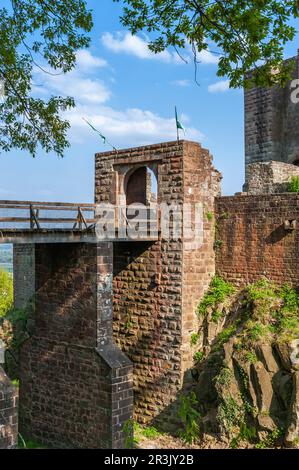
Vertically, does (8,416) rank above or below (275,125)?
below

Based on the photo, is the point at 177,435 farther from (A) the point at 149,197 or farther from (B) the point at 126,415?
(A) the point at 149,197

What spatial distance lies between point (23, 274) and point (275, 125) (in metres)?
13.0

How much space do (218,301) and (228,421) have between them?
3501 mm

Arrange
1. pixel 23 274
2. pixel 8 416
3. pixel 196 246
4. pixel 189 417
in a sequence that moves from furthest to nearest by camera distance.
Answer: pixel 23 274, pixel 196 246, pixel 189 417, pixel 8 416

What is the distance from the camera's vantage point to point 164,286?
13734 millimetres

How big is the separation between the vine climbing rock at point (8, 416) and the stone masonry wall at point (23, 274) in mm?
12424

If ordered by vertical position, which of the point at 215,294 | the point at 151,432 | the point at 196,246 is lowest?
the point at 151,432

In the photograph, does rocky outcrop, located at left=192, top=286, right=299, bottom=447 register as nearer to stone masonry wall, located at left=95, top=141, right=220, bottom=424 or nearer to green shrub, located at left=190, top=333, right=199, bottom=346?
green shrub, located at left=190, top=333, right=199, bottom=346

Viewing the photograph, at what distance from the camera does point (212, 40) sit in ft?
24.8

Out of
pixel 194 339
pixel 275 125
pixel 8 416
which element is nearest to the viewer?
pixel 8 416

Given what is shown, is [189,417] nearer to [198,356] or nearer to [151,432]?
[151,432]

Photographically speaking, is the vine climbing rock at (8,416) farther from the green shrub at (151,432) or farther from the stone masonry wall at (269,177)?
the stone masonry wall at (269,177)

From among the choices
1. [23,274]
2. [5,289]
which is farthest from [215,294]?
[5,289]
